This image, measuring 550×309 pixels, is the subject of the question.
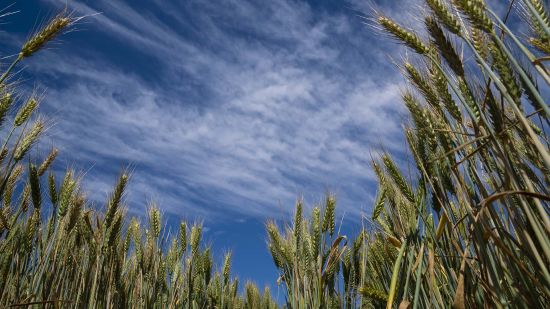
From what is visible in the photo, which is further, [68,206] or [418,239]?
[68,206]

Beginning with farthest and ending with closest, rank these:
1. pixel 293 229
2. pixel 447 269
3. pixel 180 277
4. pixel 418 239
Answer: pixel 180 277
pixel 293 229
pixel 418 239
pixel 447 269

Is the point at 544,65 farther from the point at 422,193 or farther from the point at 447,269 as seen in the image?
the point at 447,269

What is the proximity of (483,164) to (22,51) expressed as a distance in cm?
218

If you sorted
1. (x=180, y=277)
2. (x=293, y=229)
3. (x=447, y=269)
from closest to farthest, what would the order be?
(x=447, y=269)
(x=293, y=229)
(x=180, y=277)

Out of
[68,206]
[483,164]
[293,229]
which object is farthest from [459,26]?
[68,206]

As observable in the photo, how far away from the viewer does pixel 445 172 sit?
5.72 ft

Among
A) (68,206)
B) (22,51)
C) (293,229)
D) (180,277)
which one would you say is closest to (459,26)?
(22,51)

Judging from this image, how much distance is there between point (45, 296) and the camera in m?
2.82

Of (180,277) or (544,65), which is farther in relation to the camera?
(180,277)

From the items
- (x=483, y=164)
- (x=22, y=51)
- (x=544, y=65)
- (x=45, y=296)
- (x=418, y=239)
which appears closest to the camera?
(x=544, y=65)

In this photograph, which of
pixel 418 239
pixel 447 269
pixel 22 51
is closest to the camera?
pixel 447 269

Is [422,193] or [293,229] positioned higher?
[293,229]

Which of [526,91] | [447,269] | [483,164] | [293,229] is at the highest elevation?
[293,229]

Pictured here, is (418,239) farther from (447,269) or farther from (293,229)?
(293,229)
